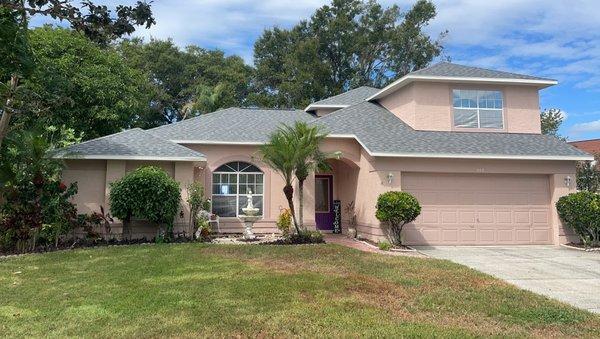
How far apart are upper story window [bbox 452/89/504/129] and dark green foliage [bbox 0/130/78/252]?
1374cm

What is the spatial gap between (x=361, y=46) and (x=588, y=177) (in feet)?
66.9

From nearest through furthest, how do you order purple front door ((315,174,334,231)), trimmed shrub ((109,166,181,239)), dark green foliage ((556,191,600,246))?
trimmed shrub ((109,166,181,239)) < dark green foliage ((556,191,600,246)) < purple front door ((315,174,334,231))

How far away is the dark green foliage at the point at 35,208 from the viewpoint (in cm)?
1222

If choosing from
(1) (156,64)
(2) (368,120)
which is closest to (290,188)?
(2) (368,120)

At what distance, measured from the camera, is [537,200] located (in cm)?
1553

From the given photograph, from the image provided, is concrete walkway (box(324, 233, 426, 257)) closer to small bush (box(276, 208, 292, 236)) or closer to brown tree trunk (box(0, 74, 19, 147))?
small bush (box(276, 208, 292, 236))

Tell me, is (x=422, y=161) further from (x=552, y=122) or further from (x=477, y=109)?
(x=552, y=122)

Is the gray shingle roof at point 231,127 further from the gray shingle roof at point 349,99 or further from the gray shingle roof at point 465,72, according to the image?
the gray shingle roof at point 465,72

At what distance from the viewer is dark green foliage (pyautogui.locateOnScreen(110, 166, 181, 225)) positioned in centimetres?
1344

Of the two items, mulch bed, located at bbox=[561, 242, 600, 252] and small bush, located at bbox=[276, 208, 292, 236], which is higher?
small bush, located at bbox=[276, 208, 292, 236]

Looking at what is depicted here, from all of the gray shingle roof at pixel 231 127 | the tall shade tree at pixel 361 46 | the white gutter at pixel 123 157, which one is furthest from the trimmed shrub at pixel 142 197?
the tall shade tree at pixel 361 46

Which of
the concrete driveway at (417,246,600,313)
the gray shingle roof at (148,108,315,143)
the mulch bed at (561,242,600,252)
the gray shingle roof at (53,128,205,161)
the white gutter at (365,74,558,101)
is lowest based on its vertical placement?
the concrete driveway at (417,246,600,313)

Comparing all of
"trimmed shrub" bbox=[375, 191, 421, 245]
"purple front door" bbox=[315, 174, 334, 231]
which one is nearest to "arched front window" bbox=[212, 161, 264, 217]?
"purple front door" bbox=[315, 174, 334, 231]

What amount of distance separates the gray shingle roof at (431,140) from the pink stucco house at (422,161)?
45 millimetres
